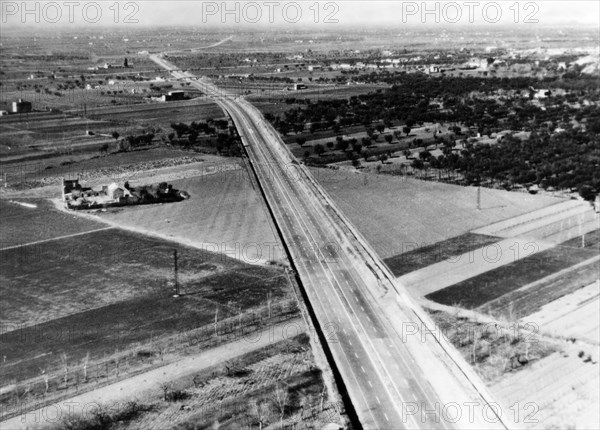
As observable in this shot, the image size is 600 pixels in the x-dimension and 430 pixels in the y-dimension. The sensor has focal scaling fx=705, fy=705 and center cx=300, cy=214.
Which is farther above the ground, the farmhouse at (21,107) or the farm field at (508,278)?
the farmhouse at (21,107)

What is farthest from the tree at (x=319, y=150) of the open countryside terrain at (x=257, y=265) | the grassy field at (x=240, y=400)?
the grassy field at (x=240, y=400)

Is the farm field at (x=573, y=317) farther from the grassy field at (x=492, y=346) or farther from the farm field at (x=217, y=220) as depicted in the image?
the farm field at (x=217, y=220)

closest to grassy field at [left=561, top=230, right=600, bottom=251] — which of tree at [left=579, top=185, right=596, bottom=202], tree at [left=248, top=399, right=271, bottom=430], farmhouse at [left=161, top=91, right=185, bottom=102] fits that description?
tree at [left=579, top=185, right=596, bottom=202]

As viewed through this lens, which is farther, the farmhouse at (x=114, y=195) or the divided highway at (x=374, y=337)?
the farmhouse at (x=114, y=195)

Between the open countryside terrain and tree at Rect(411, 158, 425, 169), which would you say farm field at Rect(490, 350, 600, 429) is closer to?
the open countryside terrain

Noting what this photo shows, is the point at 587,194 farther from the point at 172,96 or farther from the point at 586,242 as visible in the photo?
the point at 172,96

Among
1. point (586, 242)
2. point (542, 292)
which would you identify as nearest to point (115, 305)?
point (542, 292)

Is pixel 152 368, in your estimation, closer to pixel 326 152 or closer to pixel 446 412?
pixel 446 412
